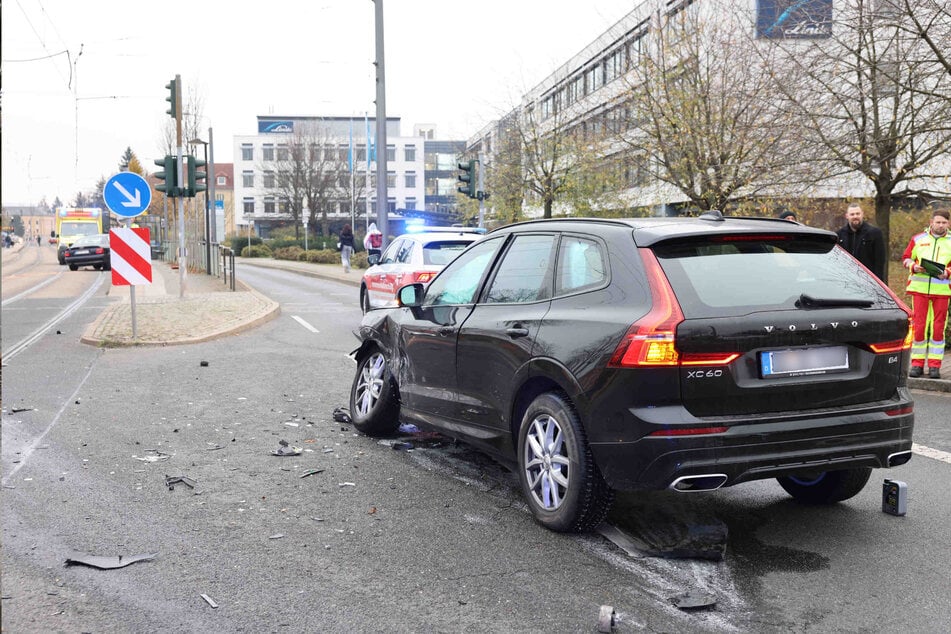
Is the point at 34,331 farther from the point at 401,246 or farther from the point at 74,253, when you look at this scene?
the point at 74,253

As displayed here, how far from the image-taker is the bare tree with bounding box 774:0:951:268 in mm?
13211

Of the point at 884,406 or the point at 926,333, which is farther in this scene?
the point at 926,333

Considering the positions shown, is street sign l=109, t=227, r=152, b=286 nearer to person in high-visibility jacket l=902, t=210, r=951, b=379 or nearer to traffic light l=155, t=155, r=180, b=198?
traffic light l=155, t=155, r=180, b=198

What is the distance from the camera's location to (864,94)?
15453mm

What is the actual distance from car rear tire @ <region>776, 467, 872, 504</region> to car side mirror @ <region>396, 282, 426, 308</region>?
8.49 feet

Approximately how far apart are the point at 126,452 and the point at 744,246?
439 centimetres

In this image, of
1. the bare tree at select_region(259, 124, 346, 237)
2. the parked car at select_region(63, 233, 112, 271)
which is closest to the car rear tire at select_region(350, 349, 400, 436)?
the parked car at select_region(63, 233, 112, 271)

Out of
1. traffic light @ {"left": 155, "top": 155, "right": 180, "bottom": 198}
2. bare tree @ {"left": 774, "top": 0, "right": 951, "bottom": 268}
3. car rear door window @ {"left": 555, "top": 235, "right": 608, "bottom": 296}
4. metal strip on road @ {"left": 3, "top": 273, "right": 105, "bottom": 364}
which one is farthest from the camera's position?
traffic light @ {"left": 155, "top": 155, "right": 180, "bottom": 198}

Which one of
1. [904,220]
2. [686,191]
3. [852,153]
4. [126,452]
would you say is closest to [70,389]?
[126,452]

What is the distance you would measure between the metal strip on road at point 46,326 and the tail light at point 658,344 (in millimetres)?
9600

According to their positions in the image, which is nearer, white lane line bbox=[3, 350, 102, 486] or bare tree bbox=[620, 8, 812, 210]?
white lane line bbox=[3, 350, 102, 486]

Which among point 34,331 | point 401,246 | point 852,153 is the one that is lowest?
point 34,331

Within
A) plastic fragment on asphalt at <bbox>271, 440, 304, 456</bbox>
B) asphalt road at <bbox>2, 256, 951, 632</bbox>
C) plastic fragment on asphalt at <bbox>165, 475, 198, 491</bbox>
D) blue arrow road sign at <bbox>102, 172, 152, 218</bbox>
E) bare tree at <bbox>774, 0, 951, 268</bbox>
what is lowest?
plastic fragment on asphalt at <bbox>271, 440, 304, 456</bbox>

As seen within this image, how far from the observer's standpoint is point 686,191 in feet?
67.1
